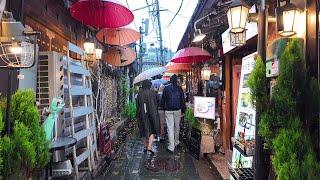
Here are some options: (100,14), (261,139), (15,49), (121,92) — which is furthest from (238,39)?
(121,92)

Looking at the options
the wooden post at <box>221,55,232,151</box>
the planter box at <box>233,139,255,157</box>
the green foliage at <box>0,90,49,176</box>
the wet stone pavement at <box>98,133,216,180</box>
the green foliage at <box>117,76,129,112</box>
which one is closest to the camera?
the green foliage at <box>0,90,49,176</box>

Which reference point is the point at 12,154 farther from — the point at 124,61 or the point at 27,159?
the point at 124,61

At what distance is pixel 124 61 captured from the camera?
16.5 meters

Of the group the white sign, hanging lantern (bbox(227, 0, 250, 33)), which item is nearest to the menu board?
hanging lantern (bbox(227, 0, 250, 33))

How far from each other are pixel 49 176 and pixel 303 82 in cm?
474

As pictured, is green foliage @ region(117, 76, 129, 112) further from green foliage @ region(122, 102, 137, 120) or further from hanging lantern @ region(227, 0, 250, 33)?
hanging lantern @ region(227, 0, 250, 33)

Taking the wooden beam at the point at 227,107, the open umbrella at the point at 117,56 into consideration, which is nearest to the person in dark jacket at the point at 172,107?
the wooden beam at the point at 227,107

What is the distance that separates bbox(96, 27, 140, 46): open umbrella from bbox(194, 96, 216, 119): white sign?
10.8 feet

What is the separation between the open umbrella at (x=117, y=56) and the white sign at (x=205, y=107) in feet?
17.8

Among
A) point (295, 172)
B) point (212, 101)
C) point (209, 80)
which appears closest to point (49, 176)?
point (295, 172)

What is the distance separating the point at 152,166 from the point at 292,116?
Result: 21.3 feet

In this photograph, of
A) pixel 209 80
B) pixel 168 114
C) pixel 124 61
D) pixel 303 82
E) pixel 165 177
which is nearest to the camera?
pixel 303 82

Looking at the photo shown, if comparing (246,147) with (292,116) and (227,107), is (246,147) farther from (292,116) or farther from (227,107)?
(227,107)

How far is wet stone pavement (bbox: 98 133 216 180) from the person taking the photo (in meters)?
9.30
